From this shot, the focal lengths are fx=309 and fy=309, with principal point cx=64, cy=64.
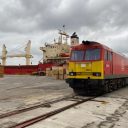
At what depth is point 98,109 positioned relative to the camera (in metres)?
12.5

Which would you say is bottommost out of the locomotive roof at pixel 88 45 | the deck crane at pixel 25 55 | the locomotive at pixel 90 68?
the locomotive at pixel 90 68

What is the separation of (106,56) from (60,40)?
5381cm

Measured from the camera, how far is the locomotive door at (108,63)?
719 inches

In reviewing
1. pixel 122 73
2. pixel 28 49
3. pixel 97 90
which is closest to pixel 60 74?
pixel 122 73

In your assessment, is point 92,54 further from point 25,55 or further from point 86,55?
point 25,55

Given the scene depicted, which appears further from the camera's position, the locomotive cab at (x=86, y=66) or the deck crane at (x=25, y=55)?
the deck crane at (x=25, y=55)

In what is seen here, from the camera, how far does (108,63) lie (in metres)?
18.9

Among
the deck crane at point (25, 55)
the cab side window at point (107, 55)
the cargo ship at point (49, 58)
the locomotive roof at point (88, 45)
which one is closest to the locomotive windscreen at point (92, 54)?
the locomotive roof at point (88, 45)

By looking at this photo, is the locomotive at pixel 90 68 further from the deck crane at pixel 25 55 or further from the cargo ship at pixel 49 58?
the deck crane at pixel 25 55

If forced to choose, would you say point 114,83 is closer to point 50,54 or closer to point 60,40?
point 50,54

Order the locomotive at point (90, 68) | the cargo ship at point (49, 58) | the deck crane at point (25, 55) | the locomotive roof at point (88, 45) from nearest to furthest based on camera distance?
1. the locomotive at point (90, 68)
2. the locomotive roof at point (88, 45)
3. the cargo ship at point (49, 58)
4. the deck crane at point (25, 55)

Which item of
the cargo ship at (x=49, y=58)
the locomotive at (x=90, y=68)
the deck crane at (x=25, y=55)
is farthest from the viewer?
the deck crane at (x=25, y=55)

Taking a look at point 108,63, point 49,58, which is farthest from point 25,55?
point 108,63

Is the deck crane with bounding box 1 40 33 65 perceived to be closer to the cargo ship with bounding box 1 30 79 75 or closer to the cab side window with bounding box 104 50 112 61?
the cargo ship with bounding box 1 30 79 75
